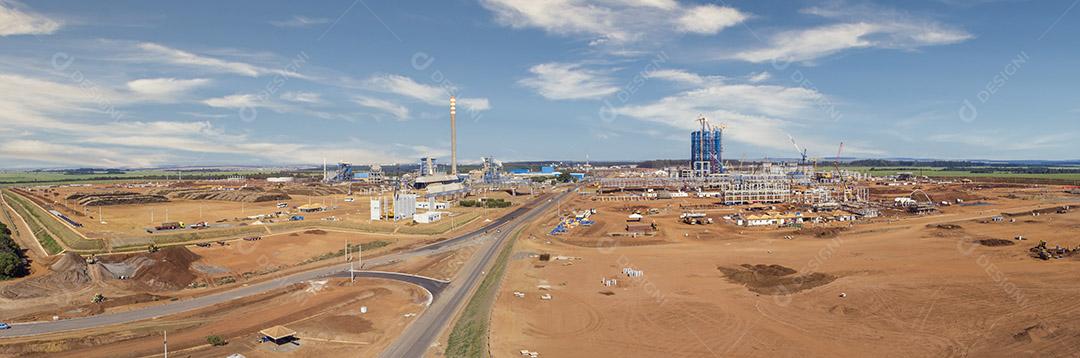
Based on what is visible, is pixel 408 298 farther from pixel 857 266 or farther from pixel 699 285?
pixel 857 266

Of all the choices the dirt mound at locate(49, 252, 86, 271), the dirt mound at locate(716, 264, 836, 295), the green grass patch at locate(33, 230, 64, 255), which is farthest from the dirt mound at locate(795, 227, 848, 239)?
the green grass patch at locate(33, 230, 64, 255)

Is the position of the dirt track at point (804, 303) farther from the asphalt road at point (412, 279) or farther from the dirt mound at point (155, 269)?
the dirt mound at point (155, 269)

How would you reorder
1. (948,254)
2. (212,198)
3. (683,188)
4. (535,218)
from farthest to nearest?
(683,188) → (212,198) → (535,218) → (948,254)

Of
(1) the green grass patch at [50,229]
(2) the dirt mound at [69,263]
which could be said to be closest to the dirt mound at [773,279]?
(2) the dirt mound at [69,263]

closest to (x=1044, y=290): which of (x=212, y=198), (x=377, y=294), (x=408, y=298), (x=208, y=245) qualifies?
(x=408, y=298)

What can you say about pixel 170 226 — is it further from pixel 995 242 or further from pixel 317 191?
pixel 995 242
